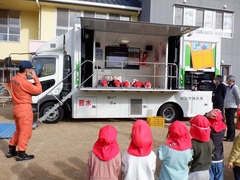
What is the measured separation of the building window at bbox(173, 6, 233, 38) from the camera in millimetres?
14578

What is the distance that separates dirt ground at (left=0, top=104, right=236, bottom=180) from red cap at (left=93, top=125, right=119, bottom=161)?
1736mm

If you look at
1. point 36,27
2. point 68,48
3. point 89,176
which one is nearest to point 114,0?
point 36,27

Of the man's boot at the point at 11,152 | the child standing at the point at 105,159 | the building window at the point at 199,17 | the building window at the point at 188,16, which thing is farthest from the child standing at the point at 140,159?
the building window at the point at 199,17

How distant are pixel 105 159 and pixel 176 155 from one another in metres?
0.77

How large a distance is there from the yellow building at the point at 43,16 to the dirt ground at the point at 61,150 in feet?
23.7

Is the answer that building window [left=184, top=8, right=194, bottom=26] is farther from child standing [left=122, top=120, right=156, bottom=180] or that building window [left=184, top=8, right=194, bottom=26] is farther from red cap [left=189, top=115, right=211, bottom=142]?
child standing [left=122, top=120, right=156, bottom=180]

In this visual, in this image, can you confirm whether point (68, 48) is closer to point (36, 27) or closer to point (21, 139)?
point (21, 139)

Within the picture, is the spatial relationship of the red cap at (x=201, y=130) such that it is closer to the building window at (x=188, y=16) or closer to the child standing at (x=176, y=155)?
the child standing at (x=176, y=155)

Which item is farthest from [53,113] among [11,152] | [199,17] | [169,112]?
[199,17]

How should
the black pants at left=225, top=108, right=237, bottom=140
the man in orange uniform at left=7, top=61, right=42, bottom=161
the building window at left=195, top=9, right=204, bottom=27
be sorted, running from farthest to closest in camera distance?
the building window at left=195, top=9, right=204, bottom=27, the black pants at left=225, top=108, right=237, bottom=140, the man in orange uniform at left=7, top=61, right=42, bottom=161

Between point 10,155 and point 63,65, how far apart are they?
416cm

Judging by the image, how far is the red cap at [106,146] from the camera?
2561 millimetres

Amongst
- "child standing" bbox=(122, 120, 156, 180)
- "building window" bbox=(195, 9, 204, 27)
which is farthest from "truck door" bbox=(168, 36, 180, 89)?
"child standing" bbox=(122, 120, 156, 180)

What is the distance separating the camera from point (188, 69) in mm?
9070
